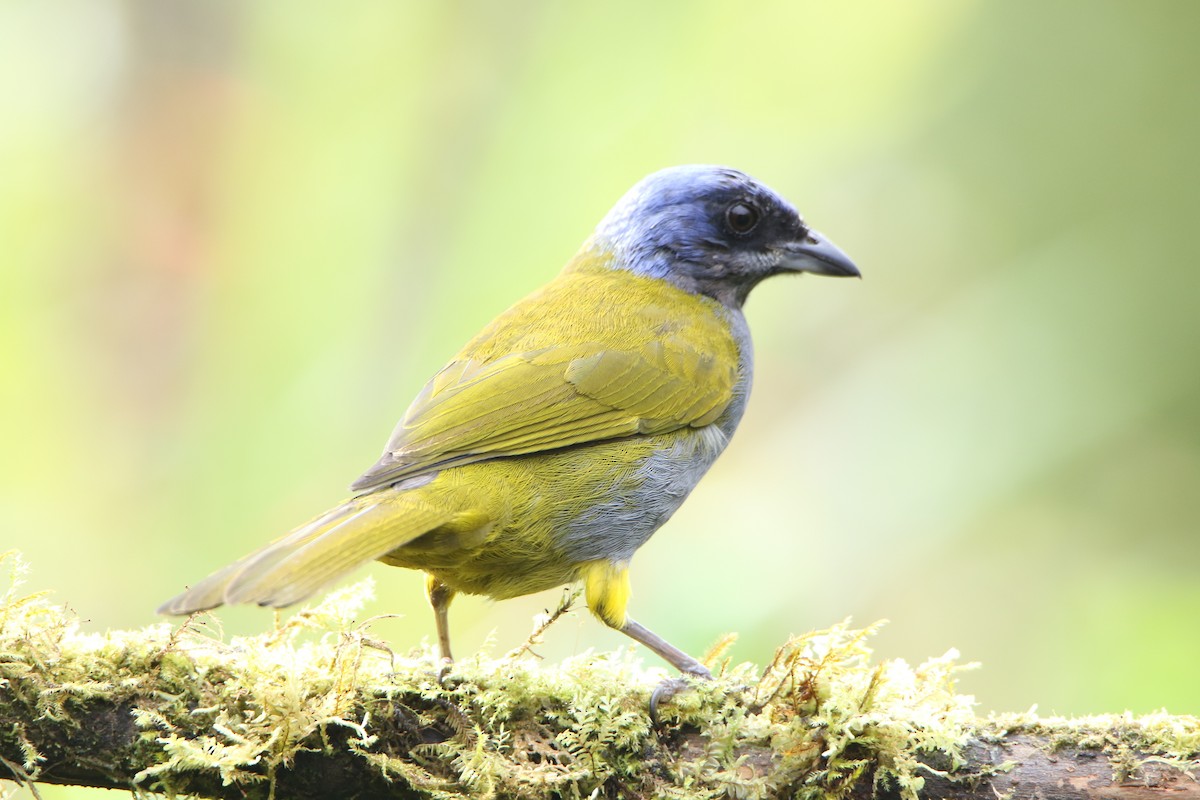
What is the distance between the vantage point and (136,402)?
17.6 ft

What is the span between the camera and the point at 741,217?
4.50 metres

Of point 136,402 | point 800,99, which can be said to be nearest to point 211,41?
point 136,402

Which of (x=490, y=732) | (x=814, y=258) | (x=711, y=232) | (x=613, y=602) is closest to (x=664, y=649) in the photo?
(x=613, y=602)

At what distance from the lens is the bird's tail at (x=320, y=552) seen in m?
2.29

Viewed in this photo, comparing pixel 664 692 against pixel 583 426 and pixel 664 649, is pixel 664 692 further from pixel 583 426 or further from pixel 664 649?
pixel 583 426

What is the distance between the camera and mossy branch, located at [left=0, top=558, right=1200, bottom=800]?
237cm

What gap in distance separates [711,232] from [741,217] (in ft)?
0.44

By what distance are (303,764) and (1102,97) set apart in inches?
219

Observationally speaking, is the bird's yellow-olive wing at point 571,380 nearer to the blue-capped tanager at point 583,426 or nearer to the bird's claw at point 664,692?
the blue-capped tanager at point 583,426

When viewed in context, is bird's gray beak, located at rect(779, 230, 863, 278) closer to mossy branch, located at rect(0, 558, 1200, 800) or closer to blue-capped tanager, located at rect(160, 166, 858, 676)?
blue-capped tanager, located at rect(160, 166, 858, 676)

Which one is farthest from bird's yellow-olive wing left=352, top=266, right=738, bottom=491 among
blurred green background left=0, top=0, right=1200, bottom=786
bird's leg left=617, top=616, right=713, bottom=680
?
blurred green background left=0, top=0, right=1200, bottom=786

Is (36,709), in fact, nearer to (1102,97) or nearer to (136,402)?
(136,402)

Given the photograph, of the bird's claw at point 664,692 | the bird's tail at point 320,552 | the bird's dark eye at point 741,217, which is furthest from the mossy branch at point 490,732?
the bird's dark eye at point 741,217

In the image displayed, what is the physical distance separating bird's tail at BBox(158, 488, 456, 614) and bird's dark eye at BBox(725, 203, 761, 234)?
2026 millimetres
